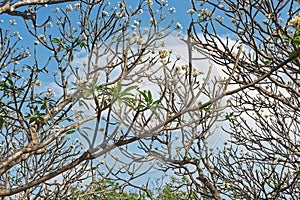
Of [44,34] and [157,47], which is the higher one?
[44,34]

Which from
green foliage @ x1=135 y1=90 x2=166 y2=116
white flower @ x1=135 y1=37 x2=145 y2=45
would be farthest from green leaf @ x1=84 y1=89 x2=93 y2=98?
white flower @ x1=135 y1=37 x2=145 y2=45

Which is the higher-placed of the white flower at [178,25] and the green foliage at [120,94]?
the white flower at [178,25]

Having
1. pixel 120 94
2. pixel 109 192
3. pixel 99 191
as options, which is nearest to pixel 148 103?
pixel 120 94

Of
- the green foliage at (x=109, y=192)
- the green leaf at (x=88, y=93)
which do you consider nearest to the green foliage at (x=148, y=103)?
the green leaf at (x=88, y=93)

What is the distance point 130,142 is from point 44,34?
1583mm

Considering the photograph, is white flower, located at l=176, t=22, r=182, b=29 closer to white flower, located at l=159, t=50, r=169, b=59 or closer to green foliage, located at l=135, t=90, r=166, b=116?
white flower, located at l=159, t=50, r=169, b=59

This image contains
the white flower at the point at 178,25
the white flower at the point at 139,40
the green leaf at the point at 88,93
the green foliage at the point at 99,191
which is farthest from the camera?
the green foliage at the point at 99,191

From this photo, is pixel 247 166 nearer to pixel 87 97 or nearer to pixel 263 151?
pixel 263 151

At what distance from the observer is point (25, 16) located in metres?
1.95

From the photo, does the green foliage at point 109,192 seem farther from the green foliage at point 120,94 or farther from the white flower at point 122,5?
the white flower at point 122,5

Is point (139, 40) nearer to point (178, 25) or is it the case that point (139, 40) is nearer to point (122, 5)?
point (178, 25)

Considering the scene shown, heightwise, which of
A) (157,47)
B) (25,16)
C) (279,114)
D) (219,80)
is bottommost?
(219,80)

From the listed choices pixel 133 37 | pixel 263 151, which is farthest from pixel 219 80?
pixel 263 151

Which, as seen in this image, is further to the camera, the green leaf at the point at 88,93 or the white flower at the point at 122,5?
the white flower at the point at 122,5
